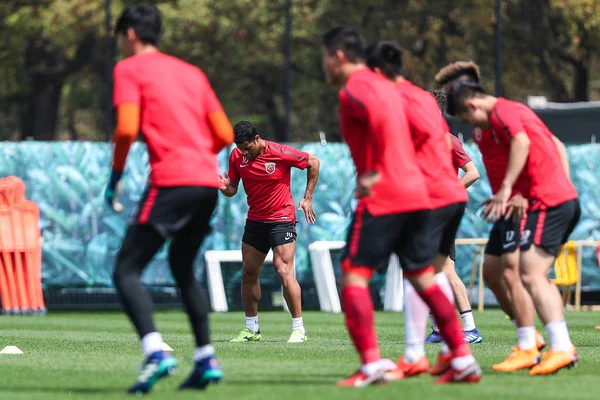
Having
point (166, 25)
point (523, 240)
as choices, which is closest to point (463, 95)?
point (523, 240)

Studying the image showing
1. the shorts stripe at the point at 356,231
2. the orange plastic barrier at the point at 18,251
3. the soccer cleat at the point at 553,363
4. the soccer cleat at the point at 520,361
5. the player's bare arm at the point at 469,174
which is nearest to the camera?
the shorts stripe at the point at 356,231

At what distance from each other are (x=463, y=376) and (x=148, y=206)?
221cm

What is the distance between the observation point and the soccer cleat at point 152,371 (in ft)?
24.7

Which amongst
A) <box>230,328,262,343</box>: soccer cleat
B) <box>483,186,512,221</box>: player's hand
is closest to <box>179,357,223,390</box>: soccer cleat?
<box>483,186,512,221</box>: player's hand

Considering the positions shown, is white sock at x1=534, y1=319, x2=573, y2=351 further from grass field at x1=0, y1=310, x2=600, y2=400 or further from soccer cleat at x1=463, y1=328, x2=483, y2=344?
soccer cleat at x1=463, y1=328, x2=483, y2=344

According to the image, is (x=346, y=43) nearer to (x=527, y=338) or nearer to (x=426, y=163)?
(x=426, y=163)

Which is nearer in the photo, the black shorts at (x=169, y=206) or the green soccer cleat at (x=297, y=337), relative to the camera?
the black shorts at (x=169, y=206)

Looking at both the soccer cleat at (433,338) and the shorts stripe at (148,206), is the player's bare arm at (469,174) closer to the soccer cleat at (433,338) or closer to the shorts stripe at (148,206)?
the soccer cleat at (433,338)

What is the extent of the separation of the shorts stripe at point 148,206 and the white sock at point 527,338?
3.06 meters

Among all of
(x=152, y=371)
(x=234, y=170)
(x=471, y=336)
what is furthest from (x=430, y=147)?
(x=234, y=170)

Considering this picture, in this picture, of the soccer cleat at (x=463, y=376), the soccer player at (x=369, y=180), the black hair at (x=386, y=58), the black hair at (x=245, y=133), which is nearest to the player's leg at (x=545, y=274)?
the soccer cleat at (x=463, y=376)

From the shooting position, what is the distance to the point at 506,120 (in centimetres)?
885

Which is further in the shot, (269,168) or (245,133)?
(269,168)

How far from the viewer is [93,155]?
74.0ft
